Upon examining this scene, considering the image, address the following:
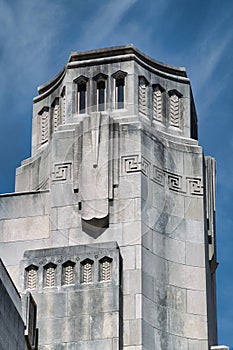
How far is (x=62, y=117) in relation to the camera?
34188 mm

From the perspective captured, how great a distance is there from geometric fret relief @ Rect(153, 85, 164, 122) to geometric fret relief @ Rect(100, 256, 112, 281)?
212 inches

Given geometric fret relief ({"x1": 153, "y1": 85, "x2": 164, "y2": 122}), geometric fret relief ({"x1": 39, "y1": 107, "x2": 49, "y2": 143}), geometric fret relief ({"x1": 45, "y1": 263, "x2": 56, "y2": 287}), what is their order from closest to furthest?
geometric fret relief ({"x1": 45, "y1": 263, "x2": 56, "y2": 287}) → geometric fret relief ({"x1": 153, "y1": 85, "x2": 164, "y2": 122}) → geometric fret relief ({"x1": 39, "y1": 107, "x2": 49, "y2": 143})

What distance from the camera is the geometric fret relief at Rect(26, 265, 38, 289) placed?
100 ft

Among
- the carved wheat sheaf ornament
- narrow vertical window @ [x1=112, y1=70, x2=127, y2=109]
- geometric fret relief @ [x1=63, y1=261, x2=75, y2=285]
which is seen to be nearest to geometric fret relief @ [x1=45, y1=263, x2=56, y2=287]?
geometric fret relief @ [x1=63, y1=261, x2=75, y2=285]

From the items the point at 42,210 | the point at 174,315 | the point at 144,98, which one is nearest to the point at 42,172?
the point at 42,210

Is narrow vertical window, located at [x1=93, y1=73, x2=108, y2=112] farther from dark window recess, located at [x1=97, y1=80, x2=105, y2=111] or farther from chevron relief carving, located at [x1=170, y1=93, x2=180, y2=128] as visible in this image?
chevron relief carving, located at [x1=170, y1=93, x2=180, y2=128]

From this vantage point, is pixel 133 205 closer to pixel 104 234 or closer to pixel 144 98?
pixel 104 234

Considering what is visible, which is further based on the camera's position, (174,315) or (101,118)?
(101,118)

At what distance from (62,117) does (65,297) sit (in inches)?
249

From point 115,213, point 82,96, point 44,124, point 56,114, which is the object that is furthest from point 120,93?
point 115,213

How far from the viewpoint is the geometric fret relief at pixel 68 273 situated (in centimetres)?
3031

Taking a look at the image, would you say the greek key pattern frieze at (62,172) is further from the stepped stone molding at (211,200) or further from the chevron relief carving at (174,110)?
the stepped stone molding at (211,200)

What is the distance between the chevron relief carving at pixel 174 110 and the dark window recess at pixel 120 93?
158 centimetres

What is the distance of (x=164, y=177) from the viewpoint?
32469mm
